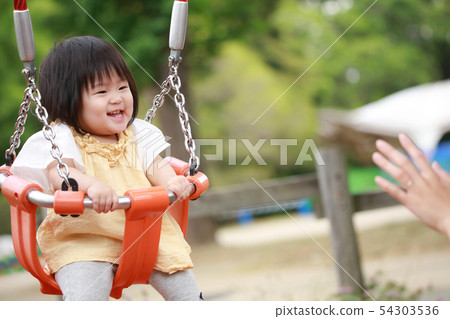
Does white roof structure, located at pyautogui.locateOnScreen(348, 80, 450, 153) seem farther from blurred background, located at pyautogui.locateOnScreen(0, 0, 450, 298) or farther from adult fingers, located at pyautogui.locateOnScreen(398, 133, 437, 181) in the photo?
adult fingers, located at pyautogui.locateOnScreen(398, 133, 437, 181)

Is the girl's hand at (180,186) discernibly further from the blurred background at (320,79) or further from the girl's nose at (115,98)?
the blurred background at (320,79)

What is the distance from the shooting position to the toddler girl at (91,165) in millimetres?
1561

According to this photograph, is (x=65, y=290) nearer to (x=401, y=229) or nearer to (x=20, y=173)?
(x=20, y=173)

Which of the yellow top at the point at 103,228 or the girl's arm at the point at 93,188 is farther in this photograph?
the yellow top at the point at 103,228

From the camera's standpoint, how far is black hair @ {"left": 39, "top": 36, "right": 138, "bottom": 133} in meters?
1.61

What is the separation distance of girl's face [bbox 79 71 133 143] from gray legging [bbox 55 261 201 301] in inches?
14.1

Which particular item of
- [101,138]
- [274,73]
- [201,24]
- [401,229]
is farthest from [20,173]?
[274,73]

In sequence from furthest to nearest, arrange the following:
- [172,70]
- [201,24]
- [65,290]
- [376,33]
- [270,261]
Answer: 1. [376,33]
2. [201,24]
3. [270,261]
4. [172,70]
5. [65,290]

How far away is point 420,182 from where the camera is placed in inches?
38.6

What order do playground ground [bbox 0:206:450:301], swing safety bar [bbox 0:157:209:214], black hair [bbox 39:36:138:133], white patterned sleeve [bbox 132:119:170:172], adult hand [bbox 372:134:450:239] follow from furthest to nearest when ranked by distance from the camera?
1. playground ground [bbox 0:206:450:301]
2. white patterned sleeve [bbox 132:119:170:172]
3. black hair [bbox 39:36:138:133]
4. swing safety bar [bbox 0:157:209:214]
5. adult hand [bbox 372:134:450:239]

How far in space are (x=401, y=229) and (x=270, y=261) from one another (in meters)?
1.79

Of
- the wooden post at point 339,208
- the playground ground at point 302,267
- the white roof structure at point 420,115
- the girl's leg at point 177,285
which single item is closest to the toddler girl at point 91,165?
the girl's leg at point 177,285

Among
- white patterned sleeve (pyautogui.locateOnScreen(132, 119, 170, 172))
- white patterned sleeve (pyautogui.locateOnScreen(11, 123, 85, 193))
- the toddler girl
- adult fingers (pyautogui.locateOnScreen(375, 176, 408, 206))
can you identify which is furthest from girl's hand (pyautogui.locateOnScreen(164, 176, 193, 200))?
adult fingers (pyautogui.locateOnScreen(375, 176, 408, 206))
